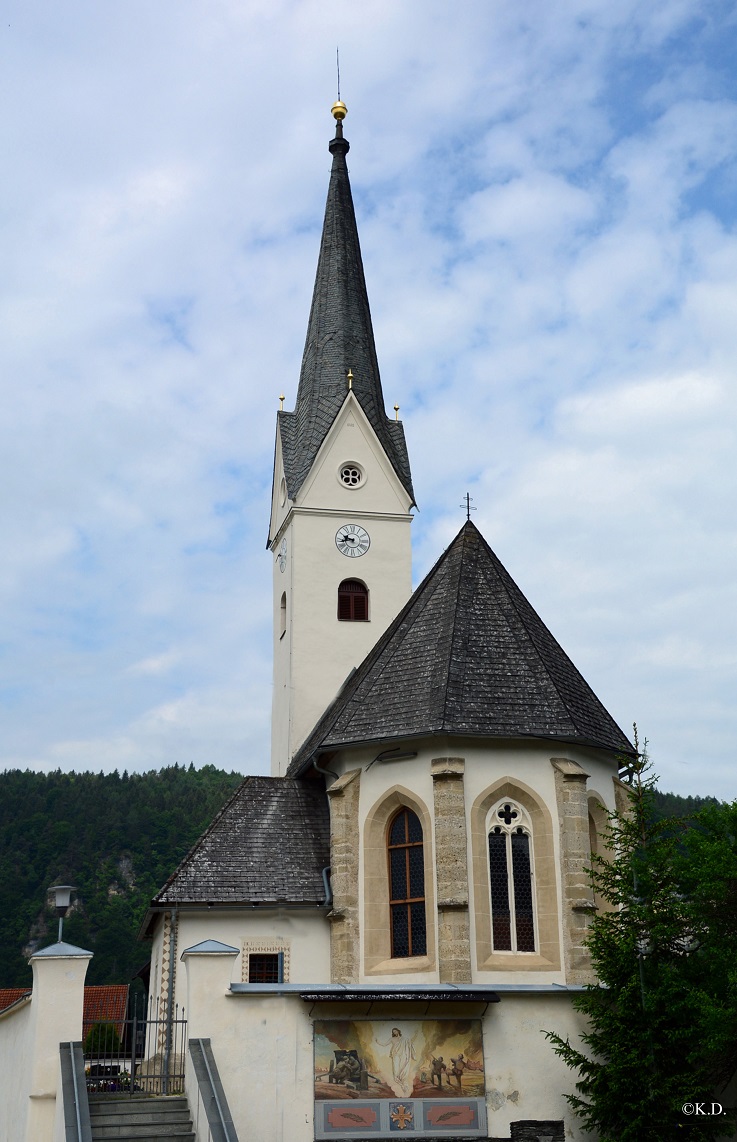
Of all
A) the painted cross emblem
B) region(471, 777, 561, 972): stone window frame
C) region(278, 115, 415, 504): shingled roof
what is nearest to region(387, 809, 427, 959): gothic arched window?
region(471, 777, 561, 972): stone window frame

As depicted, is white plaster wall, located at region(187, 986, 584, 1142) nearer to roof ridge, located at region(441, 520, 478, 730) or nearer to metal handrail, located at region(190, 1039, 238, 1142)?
metal handrail, located at region(190, 1039, 238, 1142)

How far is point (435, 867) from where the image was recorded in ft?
77.0

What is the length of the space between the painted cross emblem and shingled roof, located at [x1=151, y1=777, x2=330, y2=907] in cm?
Answer: 743

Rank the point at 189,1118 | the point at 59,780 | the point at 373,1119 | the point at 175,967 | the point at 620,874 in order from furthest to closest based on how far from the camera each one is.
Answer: the point at 59,780 < the point at 175,967 < the point at 620,874 < the point at 373,1119 < the point at 189,1118

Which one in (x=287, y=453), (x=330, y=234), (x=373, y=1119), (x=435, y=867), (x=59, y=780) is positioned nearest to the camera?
(x=373, y=1119)

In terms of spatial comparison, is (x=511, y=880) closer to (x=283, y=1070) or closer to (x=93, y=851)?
(x=283, y=1070)

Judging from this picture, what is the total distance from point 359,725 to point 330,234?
2357 centimetres

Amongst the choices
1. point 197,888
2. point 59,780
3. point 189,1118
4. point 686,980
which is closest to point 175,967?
point 197,888

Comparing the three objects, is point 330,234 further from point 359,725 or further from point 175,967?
point 175,967

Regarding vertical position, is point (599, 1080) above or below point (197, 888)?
below

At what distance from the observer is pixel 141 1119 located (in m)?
16.1

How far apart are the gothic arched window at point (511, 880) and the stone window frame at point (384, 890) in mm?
1154

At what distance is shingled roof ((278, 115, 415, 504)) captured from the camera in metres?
39.5

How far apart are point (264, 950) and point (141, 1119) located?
30.5 ft
